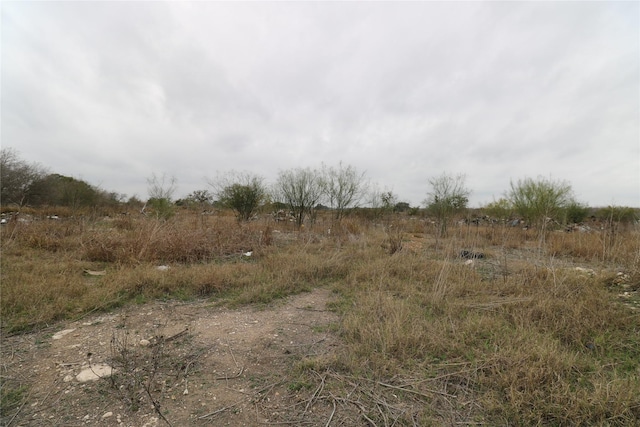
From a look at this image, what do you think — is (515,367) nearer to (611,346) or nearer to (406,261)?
(611,346)

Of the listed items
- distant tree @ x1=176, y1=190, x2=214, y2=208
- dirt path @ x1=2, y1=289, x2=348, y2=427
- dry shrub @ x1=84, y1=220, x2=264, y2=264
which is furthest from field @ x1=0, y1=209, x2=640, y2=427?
distant tree @ x1=176, y1=190, x2=214, y2=208

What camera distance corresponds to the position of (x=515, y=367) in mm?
2160

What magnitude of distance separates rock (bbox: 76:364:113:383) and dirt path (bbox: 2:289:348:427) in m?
0.03

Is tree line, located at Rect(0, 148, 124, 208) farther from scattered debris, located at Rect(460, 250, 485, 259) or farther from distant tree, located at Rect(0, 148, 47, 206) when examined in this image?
scattered debris, located at Rect(460, 250, 485, 259)

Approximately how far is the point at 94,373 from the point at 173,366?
582 millimetres

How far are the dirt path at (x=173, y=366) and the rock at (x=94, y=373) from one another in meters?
0.03

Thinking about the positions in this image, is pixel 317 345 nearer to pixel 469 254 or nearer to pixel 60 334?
pixel 60 334

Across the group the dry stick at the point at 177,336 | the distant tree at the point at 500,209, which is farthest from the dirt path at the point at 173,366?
the distant tree at the point at 500,209

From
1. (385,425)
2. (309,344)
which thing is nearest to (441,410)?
(385,425)

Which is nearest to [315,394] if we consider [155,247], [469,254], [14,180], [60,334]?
[60,334]

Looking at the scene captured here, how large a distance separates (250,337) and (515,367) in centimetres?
246

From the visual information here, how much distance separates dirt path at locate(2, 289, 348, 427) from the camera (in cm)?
187

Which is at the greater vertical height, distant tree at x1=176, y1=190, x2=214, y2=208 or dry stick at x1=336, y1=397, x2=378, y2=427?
distant tree at x1=176, y1=190, x2=214, y2=208

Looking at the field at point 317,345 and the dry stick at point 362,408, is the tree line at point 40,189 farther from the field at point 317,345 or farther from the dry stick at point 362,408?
the dry stick at point 362,408
